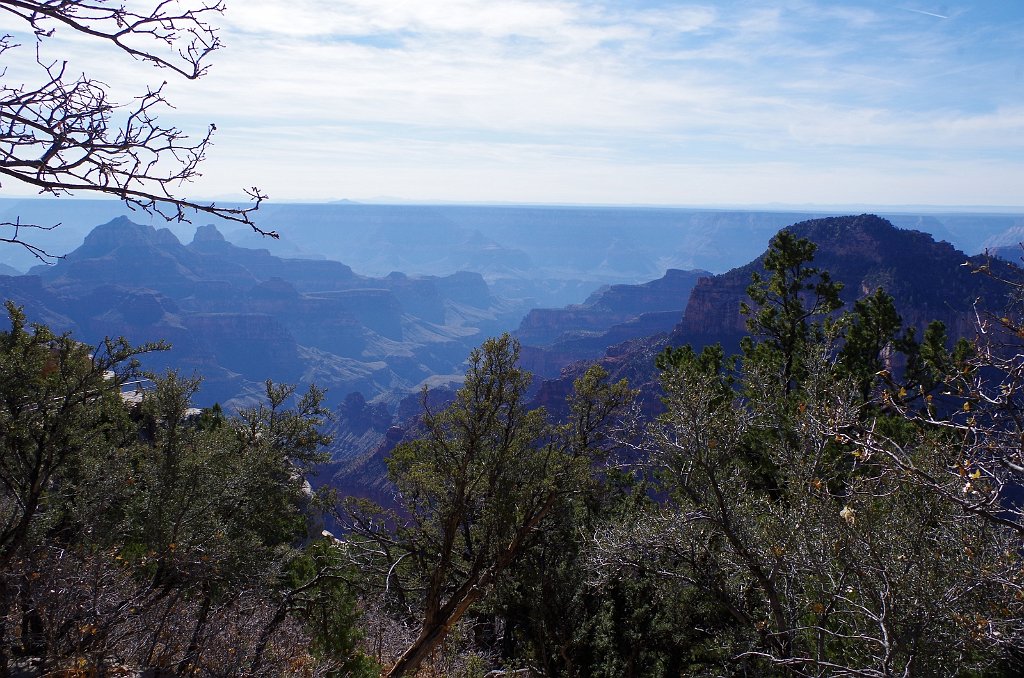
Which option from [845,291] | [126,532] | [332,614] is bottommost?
[332,614]

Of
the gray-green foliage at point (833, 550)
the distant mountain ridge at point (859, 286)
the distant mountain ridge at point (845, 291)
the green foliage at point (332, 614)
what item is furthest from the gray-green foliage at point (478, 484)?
the distant mountain ridge at point (859, 286)

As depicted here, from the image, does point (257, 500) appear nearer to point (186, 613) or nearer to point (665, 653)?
point (186, 613)

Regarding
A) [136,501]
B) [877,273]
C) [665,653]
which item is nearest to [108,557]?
[136,501]

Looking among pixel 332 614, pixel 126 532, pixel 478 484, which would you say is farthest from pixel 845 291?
pixel 126 532

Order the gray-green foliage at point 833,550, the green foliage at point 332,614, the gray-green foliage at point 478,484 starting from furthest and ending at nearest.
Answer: the green foliage at point 332,614
the gray-green foliage at point 478,484
the gray-green foliage at point 833,550

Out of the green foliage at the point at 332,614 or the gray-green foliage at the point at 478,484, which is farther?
→ the green foliage at the point at 332,614

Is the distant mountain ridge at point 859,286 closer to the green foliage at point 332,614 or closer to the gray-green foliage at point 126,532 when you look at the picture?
the green foliage at point 332,614

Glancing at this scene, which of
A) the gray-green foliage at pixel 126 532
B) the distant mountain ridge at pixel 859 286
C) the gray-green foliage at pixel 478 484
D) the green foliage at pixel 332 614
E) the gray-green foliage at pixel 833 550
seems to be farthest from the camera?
the distant mountain ridge at pixel 859 286

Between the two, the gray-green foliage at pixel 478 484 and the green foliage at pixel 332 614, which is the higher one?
the gray-green foliage at pixel 478 484

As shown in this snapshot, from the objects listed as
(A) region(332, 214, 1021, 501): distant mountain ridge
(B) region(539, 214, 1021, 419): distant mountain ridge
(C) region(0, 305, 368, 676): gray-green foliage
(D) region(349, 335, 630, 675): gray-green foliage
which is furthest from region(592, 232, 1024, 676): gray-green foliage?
(B) region(539, 214, 1021, 419): distant mountain ridge

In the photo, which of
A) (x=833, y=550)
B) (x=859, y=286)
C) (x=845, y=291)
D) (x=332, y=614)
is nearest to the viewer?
(x=833, y=550)

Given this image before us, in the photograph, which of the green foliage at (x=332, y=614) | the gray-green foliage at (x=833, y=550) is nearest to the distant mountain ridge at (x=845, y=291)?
the green foliage at (x=332, y=614)

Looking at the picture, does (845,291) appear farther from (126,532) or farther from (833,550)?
(126,532)

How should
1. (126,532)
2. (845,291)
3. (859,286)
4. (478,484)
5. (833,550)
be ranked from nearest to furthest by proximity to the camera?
1. (833,550)
2. (478,484)
3. (126,532)
4. (859,286)
5. (845,291)
